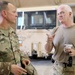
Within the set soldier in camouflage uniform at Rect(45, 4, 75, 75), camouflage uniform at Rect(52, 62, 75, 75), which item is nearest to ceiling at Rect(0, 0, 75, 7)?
soldier in camouflage uniform at Rect(45, 4, 75, 75)

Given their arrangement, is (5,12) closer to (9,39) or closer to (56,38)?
(9,39)

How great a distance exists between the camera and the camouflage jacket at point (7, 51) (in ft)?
3.81

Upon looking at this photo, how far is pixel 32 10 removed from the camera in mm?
2771

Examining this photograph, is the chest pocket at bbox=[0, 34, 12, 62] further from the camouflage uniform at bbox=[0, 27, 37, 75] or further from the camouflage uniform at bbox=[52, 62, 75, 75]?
the camouflage uniform at bbox=[52, 62, 75, 75]

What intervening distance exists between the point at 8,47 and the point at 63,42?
616 mm

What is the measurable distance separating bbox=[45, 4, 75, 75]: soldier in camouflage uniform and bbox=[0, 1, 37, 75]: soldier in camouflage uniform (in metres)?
0.42

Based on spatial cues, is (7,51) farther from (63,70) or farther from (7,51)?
(63,70)

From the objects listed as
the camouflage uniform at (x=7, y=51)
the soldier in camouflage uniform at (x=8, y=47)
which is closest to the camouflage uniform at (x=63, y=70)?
the soldier in camouflage uniform at (x=8, y=47)

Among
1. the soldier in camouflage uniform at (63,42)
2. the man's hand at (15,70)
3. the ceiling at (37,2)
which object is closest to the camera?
the man's hand at (15,70)

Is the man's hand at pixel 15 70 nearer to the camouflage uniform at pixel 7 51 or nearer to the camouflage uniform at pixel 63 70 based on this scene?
the camouflage uniform at pixel 7 51

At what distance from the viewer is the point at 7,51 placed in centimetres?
121

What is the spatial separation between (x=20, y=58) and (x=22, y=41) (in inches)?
58.0

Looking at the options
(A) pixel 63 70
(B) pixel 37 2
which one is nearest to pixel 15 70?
(A) pixel 63 70

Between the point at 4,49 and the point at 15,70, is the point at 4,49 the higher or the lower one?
the higher one
